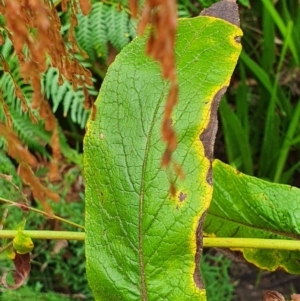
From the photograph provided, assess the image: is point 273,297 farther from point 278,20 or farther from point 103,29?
point 103,29

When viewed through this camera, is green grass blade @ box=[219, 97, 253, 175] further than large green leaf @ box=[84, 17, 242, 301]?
Yes

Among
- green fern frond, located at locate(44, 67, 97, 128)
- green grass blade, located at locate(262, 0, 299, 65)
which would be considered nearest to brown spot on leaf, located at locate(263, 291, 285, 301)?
green grass blade, located at locate(262, 0, 299, 65)

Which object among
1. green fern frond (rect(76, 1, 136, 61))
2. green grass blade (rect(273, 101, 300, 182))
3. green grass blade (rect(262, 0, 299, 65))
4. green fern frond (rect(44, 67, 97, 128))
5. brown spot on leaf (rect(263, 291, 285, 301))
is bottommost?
brown spot on leaf (rect(263, 291, 285, 301))

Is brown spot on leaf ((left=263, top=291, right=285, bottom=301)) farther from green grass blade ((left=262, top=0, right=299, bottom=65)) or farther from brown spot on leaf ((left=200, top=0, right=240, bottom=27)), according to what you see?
green grass blade ((left=262, top=0, right=299, bottom=65))

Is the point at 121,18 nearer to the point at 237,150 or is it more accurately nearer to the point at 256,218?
the point at 237,150

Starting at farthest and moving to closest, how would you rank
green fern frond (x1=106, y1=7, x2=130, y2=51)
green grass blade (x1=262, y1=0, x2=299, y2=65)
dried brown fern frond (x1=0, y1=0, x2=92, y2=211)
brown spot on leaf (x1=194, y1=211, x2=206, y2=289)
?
green fern frond (x1=106, y1=7, x2=130, y2=51) → green grass blade (x1=262, y1=0, x2=299, y2=65) → brown spot on leaf (x1=194, y1=211, x2=206, y2=289) → dried brown fern frond (x1=0, y1=0, x2=92, y2=211)

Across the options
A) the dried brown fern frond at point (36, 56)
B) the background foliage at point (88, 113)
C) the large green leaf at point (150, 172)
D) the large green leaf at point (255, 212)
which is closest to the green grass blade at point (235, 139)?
the background foliage at point (88, 113)

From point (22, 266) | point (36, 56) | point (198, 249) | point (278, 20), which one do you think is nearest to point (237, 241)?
point (198, 249)
